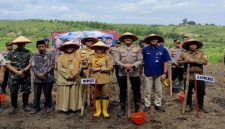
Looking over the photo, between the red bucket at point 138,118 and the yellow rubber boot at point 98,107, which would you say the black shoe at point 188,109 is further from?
the yellow rubber boot at point 98,107

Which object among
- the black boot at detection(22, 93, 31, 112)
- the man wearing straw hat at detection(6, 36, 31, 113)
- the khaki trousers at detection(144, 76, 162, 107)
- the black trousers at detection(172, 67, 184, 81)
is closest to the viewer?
the khaki trousers at detection(144, 76, 162, 107)

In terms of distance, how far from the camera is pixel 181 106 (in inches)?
417

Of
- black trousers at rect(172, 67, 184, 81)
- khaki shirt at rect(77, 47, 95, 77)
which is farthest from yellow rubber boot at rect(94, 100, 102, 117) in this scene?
black trousers at rect(172, 67, 184, 81)

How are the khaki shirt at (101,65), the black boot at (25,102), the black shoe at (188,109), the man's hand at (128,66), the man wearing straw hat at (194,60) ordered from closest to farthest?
the man's hand at (128,66) → the khaki shirt at (101,65) → the man wearing straw hat at (194,60) → the black shoe at (188,109) → the black boot at (25,102)

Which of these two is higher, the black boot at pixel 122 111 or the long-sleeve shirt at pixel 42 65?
the long-sleeve shirt at pixel 42 65

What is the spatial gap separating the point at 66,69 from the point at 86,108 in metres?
1.20

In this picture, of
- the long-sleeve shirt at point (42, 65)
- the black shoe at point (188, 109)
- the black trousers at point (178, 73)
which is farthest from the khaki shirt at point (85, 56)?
the black trousers at point (178, 73)

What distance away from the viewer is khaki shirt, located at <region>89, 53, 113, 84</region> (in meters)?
9.50

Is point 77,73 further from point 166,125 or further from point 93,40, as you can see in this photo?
point 166,125

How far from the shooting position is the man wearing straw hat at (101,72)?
9.51 meters

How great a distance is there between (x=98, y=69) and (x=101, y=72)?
0.41 feet

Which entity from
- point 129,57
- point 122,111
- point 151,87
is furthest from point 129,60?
point 122,111

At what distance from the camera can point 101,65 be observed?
9523mm

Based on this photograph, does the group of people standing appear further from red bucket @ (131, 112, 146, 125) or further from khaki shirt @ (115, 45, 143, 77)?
red bucket @ (131, 112, 146, 125)
